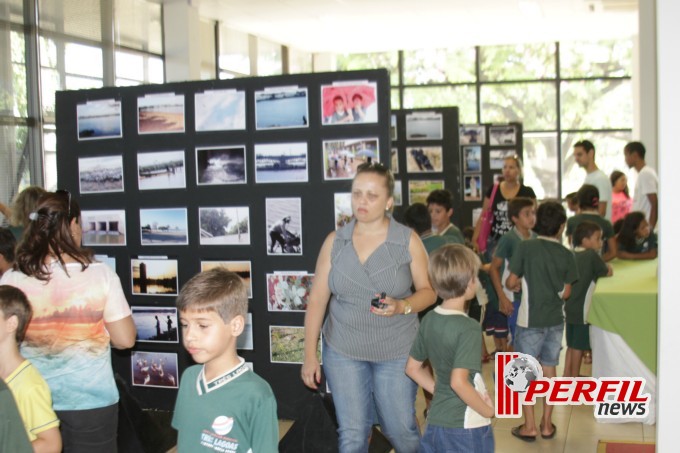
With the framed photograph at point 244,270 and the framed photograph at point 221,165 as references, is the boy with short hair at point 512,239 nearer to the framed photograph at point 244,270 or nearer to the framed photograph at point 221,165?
the framed photograph at point 244,270

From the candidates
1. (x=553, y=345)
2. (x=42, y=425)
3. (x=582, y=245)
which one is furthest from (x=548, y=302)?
(x=42, y=425)

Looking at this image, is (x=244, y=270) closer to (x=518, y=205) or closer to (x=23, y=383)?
(x=518, y=205)

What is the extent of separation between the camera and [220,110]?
4727 mm

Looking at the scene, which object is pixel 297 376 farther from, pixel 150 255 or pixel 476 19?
pixel 476 19

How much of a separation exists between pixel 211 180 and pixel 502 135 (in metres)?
8.48

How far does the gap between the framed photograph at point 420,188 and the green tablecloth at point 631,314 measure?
3.69m

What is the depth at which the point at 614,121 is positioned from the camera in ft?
51.5

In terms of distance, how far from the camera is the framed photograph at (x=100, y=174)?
4980 millimetres

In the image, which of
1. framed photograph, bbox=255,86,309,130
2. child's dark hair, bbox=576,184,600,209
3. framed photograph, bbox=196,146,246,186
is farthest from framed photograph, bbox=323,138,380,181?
child's dark hair, bbox=576,184,600,209

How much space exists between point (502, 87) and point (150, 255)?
12372mm

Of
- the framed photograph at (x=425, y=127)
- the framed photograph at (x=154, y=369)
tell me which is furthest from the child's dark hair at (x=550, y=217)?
the framed photograph at (x=425, y=127)

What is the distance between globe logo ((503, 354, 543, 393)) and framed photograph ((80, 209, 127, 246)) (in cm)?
249

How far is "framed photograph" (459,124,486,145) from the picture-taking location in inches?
478

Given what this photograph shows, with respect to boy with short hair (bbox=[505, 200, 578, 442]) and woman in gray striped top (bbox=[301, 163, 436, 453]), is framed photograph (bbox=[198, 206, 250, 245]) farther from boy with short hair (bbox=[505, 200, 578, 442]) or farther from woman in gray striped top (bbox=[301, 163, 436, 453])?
boy with short hair (bbox=[505, 200, 578, 442])
